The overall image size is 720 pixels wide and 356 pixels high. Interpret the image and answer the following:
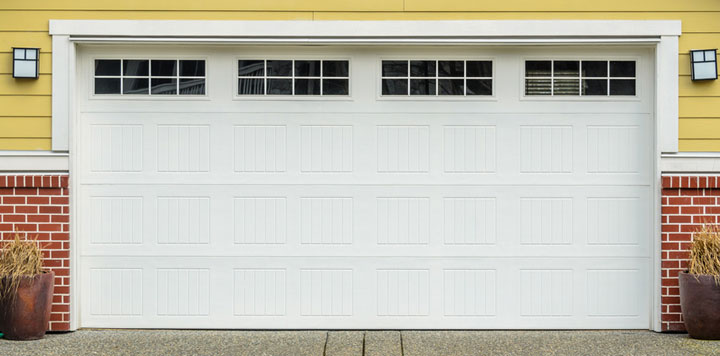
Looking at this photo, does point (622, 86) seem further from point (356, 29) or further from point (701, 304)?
point (356, 29)

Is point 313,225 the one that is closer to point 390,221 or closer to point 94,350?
point 390,221

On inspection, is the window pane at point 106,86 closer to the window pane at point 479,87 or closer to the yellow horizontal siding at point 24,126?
the yellow horizontal siding at point 24,126

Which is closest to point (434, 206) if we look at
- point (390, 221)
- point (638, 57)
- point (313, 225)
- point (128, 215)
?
point (390, 221)

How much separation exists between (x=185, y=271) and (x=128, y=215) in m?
0.67

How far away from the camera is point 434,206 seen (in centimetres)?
663

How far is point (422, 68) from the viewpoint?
261 inches

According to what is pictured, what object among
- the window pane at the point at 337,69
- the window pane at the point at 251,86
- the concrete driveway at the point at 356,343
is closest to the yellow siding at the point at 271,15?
the window pane at the point at 337,69

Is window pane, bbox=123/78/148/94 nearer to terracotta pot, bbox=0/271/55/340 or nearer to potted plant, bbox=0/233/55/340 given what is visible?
potted plant, bbox=0/233/55/340

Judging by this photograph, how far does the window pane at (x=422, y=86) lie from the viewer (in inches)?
261

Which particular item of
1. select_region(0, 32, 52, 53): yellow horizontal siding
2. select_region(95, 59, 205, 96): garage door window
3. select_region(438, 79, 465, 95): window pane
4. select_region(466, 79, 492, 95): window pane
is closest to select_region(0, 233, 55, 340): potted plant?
select_region(95, 59, 205, 96): garage door window

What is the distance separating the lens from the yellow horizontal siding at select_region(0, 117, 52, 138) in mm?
6434

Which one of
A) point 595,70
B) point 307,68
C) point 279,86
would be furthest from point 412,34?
point 595,70

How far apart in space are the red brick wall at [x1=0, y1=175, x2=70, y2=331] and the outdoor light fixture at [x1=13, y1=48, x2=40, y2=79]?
0.83m

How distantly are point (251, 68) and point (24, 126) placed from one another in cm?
189
